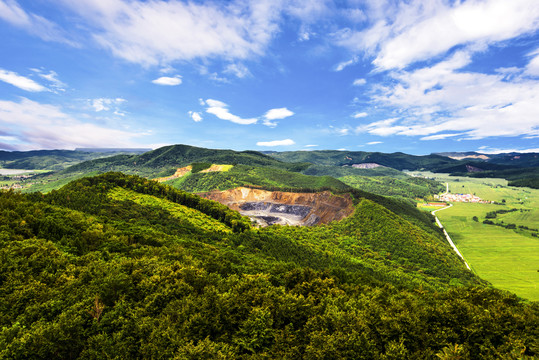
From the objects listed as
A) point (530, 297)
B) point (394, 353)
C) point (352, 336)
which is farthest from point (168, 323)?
point (530, 297)

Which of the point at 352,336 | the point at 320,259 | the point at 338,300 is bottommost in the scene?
the point at 320,259

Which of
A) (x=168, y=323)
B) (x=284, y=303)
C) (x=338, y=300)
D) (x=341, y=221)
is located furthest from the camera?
(x=341, y=221)

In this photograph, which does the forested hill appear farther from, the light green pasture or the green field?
the light green pasture

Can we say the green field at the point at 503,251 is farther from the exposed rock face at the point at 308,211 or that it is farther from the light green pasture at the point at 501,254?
the exposed rock face at the point at 308,211

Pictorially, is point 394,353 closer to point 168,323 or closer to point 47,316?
point 168,323

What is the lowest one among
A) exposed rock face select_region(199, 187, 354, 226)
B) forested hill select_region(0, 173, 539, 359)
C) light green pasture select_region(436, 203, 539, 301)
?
light green pasture select_region(436, 203, 539, 301)

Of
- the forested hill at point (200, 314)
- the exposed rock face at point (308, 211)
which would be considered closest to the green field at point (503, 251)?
the exposed rock face at point (308, 211)

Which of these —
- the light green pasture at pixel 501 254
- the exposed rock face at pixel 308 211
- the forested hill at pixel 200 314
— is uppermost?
the forested hill at pixel 200 314

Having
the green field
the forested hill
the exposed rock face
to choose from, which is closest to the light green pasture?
the green field

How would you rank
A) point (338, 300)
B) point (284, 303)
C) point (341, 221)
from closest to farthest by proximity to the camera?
point (284, 303)
point (338, 300)
point (341, 221)

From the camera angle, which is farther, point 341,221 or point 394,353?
point 341,221

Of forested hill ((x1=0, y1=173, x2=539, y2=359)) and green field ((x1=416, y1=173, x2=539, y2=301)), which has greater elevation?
forested hill ((x1=0, y1=173, x2=539, y2=359))
